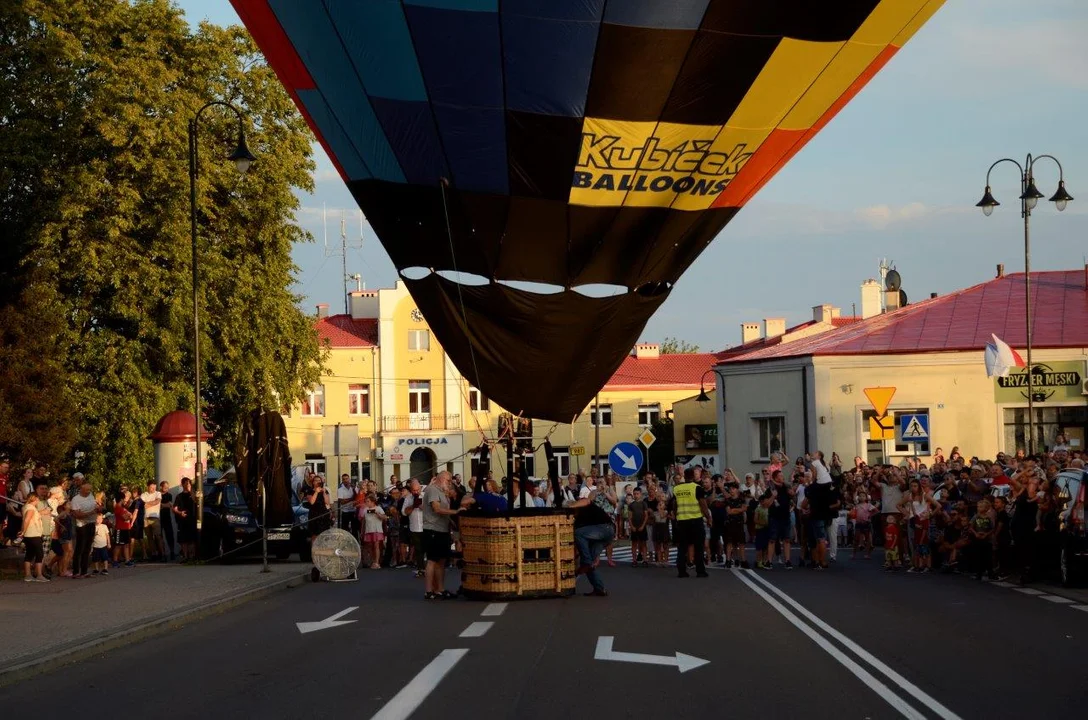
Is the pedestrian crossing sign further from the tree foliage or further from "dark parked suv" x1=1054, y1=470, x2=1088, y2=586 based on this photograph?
the tree foliage

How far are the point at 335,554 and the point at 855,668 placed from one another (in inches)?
540

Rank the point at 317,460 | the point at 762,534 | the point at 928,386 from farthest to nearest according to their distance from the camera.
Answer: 1. the point at 317,460
2. the point at 928,386
3. the point at 762,534

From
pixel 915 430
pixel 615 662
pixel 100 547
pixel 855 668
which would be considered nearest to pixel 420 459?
pixel 915 430

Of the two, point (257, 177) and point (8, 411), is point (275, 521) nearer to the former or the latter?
point (8, 411)

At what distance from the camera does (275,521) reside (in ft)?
98.7

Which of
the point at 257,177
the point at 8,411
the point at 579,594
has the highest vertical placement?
the point at 257,177

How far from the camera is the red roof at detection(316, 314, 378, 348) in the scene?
79.1m

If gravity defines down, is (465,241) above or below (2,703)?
above

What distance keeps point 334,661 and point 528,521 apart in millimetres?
6408

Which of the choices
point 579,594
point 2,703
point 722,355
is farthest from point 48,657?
point 722,355

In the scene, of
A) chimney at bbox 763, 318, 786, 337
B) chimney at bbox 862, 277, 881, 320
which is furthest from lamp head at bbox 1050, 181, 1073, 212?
chimney at bbox 763, 318, 786, 337

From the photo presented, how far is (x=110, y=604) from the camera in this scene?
63.0 feet

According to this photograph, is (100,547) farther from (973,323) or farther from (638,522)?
(973,323)

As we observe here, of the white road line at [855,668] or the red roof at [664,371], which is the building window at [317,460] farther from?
the white road line at [855,668]
